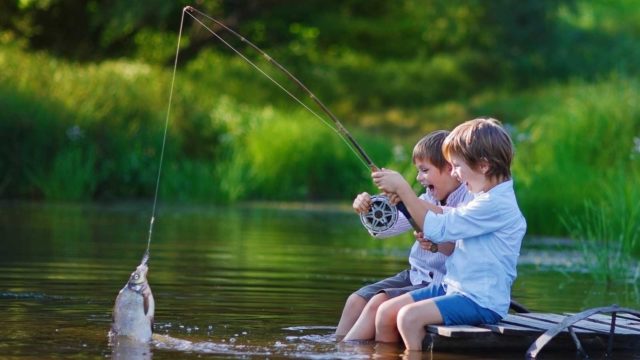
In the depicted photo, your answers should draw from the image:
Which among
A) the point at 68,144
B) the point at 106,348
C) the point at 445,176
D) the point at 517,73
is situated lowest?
the point at 106,348

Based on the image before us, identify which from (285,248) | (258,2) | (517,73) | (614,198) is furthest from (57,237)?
(517,73)

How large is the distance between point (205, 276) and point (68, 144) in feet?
35.5

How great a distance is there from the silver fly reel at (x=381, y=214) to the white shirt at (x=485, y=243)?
0.71 feet

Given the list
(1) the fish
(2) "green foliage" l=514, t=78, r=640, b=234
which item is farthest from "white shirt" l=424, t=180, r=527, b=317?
(2) "green foliage" l=514, t=78, r=640, b=234

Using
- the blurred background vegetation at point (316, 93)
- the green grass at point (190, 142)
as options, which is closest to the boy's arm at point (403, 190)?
the blurred background vegetation at point (316, 93)

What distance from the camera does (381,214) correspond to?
6535 millimetres

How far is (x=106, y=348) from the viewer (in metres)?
6.41

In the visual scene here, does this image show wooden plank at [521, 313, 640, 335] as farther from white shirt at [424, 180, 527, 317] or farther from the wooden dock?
white shirt at [424, 180, 527, 317]

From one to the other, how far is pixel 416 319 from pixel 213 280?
3730mm

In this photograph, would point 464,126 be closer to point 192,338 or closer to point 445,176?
point 445,176

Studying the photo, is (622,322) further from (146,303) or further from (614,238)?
(614,238)

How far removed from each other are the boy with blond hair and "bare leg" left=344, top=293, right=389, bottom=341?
0.81 ft

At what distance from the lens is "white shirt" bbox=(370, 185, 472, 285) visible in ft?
22.4

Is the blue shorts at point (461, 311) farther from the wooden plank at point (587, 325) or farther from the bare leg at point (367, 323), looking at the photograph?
the wooden plank at point (587, 325)
